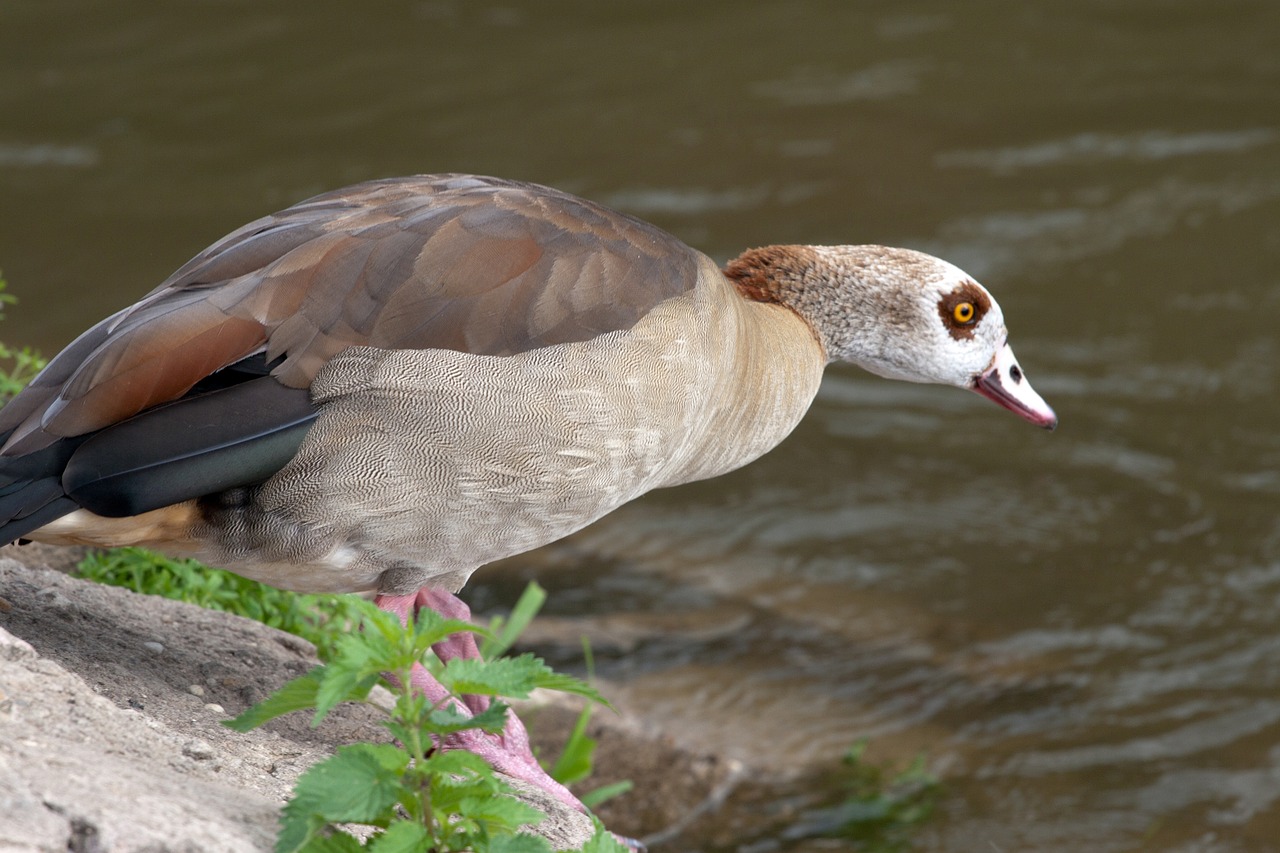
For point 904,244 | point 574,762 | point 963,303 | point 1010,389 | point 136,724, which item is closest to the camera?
point 136,724

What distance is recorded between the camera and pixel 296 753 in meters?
3.08

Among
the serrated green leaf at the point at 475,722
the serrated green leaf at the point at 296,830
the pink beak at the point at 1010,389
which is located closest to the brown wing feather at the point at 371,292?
the serrated green leaf at the point at 475,722

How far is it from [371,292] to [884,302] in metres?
1.86

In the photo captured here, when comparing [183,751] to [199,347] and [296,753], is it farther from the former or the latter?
[199,347]

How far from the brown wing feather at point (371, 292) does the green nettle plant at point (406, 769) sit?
3.02 feet

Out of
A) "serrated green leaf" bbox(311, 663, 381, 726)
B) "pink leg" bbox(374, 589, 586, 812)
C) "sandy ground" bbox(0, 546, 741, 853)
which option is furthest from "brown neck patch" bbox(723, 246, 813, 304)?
"serrated green leaf" bbox(311, 663, 381, 726)

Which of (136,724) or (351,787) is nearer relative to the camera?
(351,787)

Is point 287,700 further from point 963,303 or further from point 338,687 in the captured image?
point 963,303

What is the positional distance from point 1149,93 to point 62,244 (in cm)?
783

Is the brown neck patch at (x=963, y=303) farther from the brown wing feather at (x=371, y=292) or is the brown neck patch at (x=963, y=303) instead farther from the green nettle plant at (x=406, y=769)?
the green nettle plant at (x=406, y=769)

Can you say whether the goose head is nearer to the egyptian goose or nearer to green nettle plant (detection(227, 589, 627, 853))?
the egyptian goose

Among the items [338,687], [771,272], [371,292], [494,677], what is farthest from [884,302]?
[338,687]

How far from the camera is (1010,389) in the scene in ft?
16.1

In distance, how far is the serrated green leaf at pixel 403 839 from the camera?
2.34 meters
